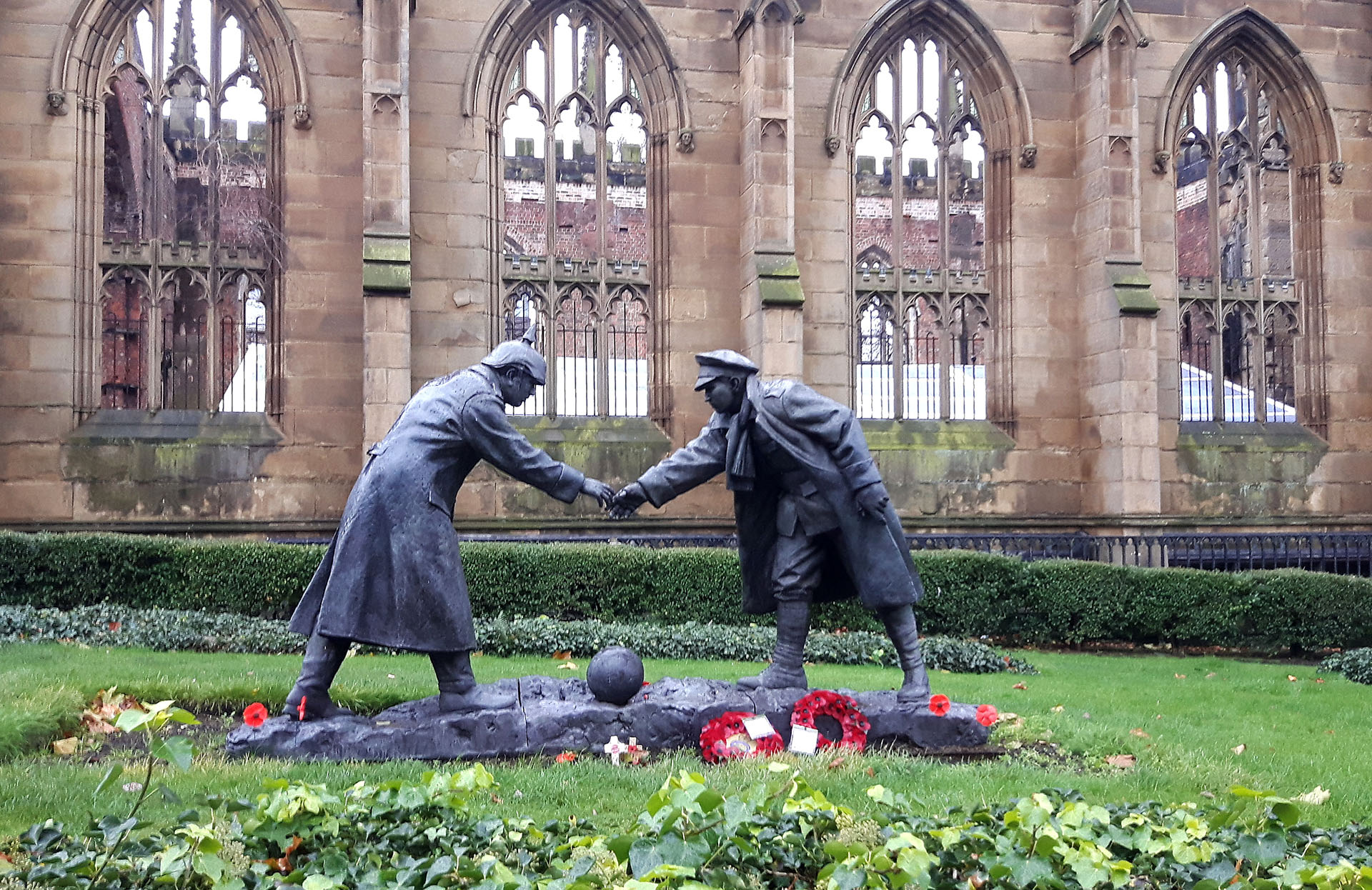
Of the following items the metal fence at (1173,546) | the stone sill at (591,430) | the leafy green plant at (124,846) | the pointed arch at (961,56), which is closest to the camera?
the leafy green plant at (124,846)

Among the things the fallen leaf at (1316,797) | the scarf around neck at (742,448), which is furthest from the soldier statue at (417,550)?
the fallen leaf at (1316,797)

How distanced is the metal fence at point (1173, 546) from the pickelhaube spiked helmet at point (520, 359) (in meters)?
8.16

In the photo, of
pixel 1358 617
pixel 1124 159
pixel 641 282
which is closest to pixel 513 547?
pixel 641 282

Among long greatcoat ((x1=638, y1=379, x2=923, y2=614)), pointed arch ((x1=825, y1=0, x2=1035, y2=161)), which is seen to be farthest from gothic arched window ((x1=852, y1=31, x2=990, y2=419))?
long greatcoat ((x1=638, y1=379, x2=923, y2=614))

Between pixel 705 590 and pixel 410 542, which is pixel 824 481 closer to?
pixel 410 542

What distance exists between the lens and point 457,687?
21.5 ft

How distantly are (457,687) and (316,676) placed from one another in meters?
0.72

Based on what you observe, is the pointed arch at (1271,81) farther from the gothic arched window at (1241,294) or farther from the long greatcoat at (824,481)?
the long greatcoat at (824,481)

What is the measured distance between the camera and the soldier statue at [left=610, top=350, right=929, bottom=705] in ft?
22.6

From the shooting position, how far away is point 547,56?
54.9ft

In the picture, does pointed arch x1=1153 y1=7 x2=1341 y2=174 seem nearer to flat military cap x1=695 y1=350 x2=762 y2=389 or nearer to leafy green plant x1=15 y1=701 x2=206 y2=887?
flat military cap x1=695 y1=350 x2=762 y2=389

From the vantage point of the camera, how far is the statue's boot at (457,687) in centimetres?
653

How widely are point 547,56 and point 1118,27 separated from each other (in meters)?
7.65

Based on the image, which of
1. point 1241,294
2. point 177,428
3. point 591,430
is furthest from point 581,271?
point 1241,294
